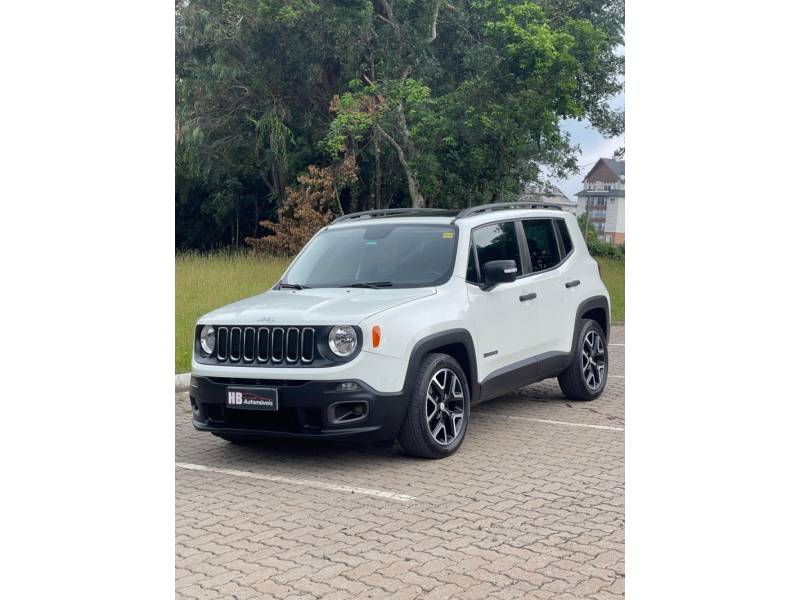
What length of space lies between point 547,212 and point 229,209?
2.17m

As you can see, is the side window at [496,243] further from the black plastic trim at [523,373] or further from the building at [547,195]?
the black plastic trim at [523,373]

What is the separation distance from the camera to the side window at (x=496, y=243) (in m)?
6.47

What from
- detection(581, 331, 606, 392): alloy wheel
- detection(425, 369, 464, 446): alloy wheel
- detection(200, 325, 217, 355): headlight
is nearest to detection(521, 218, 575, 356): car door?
detection(581, 331, 606, 392): alloy wheel

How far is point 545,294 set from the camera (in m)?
6.73

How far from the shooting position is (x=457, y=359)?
6238 millimetres

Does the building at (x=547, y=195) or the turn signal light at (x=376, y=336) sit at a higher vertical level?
the building at (x=547, y=195)

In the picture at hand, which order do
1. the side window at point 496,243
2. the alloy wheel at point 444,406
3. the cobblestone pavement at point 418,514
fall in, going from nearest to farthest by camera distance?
the cobblestone pavement at point 418,514 → the alloy wheel at point 444,406 → the side window at point 496,243

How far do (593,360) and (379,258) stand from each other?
195cm

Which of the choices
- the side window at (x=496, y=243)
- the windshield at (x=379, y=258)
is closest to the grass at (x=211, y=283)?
the windshield at (x=379, y=258)

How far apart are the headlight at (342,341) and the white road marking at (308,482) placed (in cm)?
79

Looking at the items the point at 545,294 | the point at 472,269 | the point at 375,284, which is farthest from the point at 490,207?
the point at 375,284

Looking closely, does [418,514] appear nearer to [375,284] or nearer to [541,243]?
[375,284]
